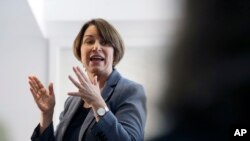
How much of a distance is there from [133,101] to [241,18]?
1.52 ft

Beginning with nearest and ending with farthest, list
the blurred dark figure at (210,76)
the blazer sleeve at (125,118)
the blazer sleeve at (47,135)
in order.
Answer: the blazer sleeve at (125,118)
the blazer sleeve at (47,135)
the blurred dark figure at (210,76)

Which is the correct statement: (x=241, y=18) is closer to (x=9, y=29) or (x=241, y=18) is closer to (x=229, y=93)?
(x=229, y=93)

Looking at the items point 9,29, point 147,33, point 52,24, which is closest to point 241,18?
point 147,33

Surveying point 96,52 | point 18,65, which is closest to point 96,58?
point 96,52

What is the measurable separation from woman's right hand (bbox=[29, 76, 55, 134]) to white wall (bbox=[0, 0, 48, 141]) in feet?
0.50

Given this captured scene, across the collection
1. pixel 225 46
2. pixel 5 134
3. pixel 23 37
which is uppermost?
pixel 23 37

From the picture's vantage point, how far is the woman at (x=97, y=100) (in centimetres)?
71

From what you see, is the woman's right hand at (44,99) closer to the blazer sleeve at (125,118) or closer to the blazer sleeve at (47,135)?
the blazer sleeve at (47,135)

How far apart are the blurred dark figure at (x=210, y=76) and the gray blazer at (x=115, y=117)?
184 millimetres

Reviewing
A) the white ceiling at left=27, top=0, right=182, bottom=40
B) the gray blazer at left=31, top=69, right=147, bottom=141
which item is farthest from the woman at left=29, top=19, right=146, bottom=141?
the white ceiling at left=27, top=0, right=182, bottom=40

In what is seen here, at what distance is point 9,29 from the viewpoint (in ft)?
3.43

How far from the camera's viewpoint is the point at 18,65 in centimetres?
102

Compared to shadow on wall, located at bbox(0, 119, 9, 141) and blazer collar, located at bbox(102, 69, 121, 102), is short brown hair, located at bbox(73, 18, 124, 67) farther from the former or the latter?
shadow on wall, located at bbox(0, 119, 9, 141)

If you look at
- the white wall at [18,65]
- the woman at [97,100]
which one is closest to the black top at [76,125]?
the woman at [97,100]
